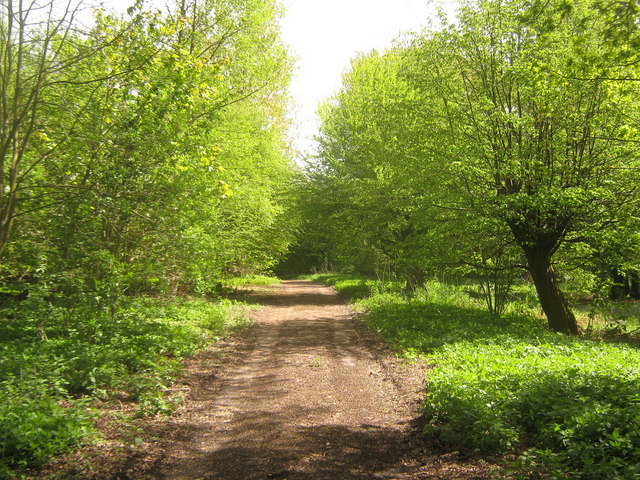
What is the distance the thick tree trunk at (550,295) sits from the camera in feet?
38.5

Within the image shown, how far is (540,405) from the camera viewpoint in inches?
188

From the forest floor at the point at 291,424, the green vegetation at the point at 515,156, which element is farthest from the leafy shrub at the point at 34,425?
the green vegetation at the point at 515,156

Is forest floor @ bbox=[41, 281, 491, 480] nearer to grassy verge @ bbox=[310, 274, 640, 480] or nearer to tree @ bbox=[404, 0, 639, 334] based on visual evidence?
grassy verge @ bbox=[310, 274, 640, 480]

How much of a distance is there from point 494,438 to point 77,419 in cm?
419

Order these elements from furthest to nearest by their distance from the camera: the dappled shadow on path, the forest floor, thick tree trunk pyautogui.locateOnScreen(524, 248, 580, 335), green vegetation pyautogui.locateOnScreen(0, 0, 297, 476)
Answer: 1. the dappled shadow on path
2. thick tree trunk pyautogui.locateOnScreen(524, 248, 580, 335)
3. green vegetation pyautogui.locateOnScreen(0, 0, 297, 476)
4. the forest floor

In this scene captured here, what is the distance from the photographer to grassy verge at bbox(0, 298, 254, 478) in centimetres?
409

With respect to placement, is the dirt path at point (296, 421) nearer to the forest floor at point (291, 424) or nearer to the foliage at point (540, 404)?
the forest floor at point (291, 424)

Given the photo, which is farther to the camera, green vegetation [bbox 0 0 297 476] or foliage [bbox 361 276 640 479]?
green vegetation [bbox 0 0 297 476]

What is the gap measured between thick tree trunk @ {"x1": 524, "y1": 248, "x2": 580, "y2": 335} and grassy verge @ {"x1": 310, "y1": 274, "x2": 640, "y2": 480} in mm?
3513

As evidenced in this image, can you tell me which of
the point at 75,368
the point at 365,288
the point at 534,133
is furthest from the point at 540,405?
the point at 365,288

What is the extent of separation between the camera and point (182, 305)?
38.5 ft

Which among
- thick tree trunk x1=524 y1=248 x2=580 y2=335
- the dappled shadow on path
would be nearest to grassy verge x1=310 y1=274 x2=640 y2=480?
thick tree trunk x1=524 y1=248 x2=580 y2=335

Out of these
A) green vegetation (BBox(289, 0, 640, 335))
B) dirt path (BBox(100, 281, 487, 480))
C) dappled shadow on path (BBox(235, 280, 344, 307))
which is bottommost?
dirt path (BBox(100, 281, 487, 480))

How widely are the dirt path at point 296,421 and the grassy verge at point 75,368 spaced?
1.86ft
